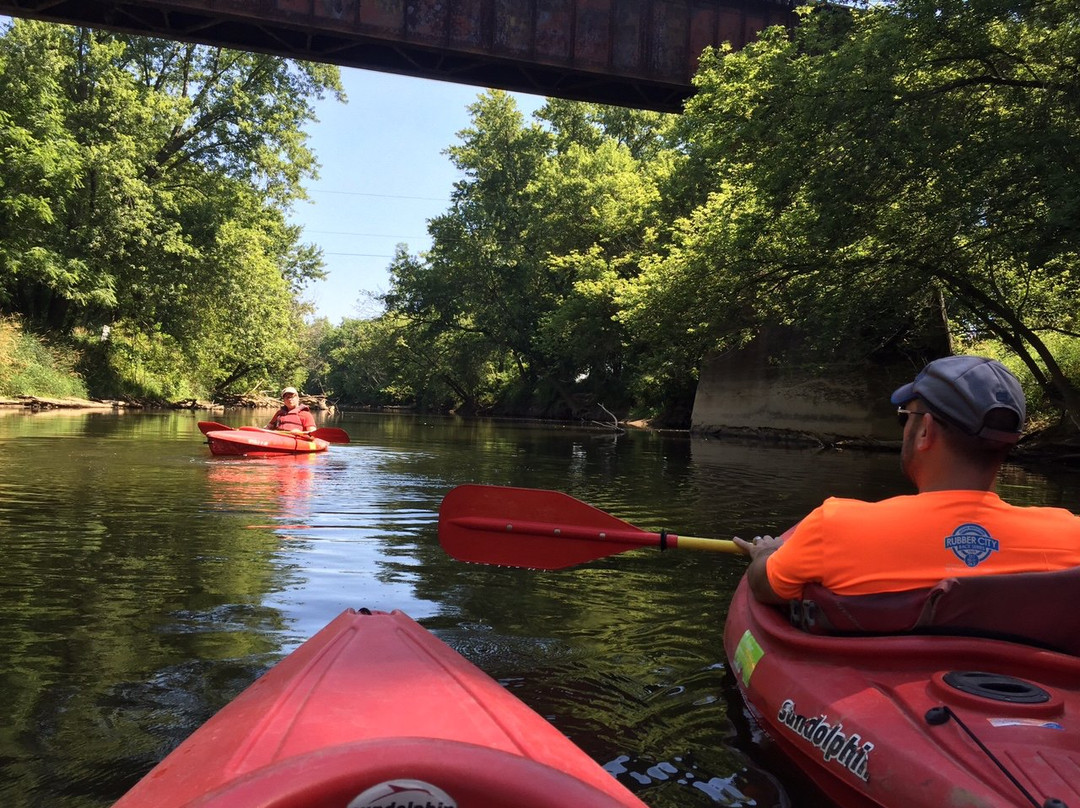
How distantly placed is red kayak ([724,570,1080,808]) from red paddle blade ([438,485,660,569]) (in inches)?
70.0

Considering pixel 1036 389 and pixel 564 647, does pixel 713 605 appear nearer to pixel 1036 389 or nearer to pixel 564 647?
pixel 564 647

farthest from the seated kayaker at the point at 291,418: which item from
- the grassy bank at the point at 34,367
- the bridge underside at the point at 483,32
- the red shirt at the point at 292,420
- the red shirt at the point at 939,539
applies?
the grassy bank at the point at 34,367

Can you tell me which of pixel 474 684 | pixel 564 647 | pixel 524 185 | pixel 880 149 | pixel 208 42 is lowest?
pixel 564 647

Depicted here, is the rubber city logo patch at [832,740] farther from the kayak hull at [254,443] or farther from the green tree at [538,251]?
the green tree at [538,251]

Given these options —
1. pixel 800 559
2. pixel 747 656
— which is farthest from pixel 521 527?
pixel 800 559

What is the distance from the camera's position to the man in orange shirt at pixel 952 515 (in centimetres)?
224

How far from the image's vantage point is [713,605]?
4.72 m

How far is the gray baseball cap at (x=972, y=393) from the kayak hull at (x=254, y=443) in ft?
34.2

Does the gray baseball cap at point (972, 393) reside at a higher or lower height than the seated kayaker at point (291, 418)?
higher

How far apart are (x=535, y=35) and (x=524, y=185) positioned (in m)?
27.0

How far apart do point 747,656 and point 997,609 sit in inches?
41.5

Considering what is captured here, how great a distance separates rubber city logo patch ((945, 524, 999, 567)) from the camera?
2242 mm

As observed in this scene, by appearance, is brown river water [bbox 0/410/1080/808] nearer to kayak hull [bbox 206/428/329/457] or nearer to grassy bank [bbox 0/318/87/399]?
kayak hull [bbox 206/428/329/457]

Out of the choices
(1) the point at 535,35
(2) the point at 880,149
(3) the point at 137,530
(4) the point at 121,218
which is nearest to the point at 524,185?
(4) the point at 121,218
